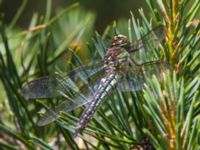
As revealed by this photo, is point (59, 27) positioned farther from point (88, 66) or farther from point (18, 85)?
point (88, 66)

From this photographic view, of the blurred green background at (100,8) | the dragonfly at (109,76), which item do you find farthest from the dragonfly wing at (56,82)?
the blurred green background at (100,8)

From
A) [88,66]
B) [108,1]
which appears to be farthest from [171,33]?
[108,1]

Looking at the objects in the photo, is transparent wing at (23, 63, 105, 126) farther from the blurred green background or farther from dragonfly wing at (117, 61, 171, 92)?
the blurred green background

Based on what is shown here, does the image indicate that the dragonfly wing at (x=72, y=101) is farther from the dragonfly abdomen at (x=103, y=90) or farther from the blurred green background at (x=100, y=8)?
the blurred green background at (x=100, y=8)

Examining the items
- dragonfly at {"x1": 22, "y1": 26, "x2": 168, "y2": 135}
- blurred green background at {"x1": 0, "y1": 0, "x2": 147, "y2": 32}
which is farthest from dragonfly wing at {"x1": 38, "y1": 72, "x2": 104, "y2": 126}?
blurred green background at {"x1": 0, "y1": 0, "x2": 147, "y2": 32}

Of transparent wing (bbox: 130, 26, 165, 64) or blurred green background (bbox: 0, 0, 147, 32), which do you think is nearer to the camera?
transparent wing (bbox: 130, 26, 165, 64)

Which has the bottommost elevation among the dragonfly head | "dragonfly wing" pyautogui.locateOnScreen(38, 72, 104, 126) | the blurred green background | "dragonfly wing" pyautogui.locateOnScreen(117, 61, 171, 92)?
the blurred green background

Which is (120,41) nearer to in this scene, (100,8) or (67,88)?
(67,88)
